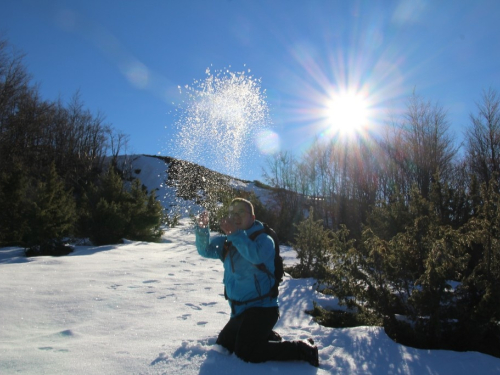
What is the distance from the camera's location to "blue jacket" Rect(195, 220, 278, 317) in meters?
2.84

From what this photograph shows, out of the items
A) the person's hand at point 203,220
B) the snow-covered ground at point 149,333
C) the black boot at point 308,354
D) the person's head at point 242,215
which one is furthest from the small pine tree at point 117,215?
the black boot at point 308,354

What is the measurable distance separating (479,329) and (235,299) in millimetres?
2510

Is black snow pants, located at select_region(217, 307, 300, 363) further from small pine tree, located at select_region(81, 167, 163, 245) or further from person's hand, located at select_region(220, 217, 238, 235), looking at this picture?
small pine tree, located at select_region(81, 167, 163, 245)

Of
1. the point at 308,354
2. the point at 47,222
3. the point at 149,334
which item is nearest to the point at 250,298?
the point at 308,354

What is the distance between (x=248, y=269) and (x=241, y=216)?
47 cm

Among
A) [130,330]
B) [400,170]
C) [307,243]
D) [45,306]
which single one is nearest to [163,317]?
[130,330]

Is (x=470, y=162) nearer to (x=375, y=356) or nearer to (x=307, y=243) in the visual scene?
(x=307, y=243)

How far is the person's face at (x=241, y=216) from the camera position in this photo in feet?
10.1

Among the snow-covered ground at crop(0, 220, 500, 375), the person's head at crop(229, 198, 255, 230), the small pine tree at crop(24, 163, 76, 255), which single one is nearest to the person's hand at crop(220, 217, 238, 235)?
the person's head at crop(229, 198, 255, 230)

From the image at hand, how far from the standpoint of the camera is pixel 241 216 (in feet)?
10.1

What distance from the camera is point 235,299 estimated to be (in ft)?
10.3

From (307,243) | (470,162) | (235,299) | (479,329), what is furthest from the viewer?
(470,162)

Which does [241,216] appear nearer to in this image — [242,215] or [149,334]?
[242,215]

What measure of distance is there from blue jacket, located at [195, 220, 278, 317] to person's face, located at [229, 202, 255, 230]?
6 cm
